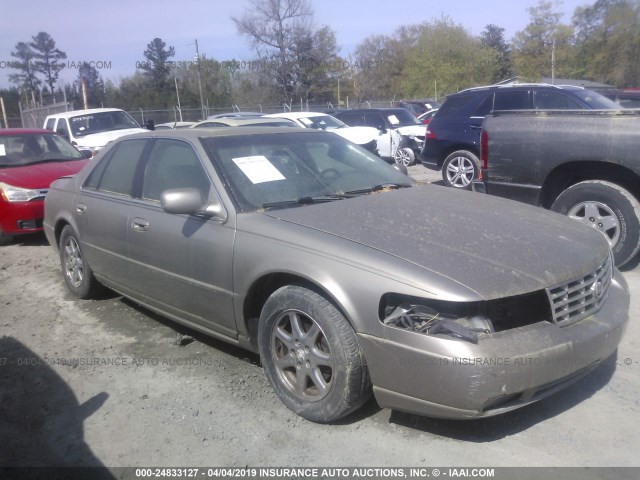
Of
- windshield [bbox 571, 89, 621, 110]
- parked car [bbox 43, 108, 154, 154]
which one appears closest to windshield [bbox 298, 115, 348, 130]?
parked car [bbox 43, 108, 154, 154]

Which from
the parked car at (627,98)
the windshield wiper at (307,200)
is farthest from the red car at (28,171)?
the parked car at (627,98)

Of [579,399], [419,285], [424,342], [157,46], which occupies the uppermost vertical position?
[157,46]

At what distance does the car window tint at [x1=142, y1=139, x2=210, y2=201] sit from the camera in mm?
3848

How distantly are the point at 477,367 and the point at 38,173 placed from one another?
286 inches

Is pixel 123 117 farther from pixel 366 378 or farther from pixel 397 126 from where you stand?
pixel 366 378

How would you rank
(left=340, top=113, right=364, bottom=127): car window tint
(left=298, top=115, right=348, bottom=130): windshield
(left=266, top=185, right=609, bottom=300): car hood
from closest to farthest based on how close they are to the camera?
1. (left=266, top=185, right=609, bottom=300): car hood
2. (left=298, top=115, right=348, bottom=130): windshield
3. (left=340, top=113, right=364, bottom=127): car window tint

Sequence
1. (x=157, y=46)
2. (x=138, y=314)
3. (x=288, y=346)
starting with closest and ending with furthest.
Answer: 1. (x=288, y=346)
2. (x=138, y=314)
3. (x=157, y=46)

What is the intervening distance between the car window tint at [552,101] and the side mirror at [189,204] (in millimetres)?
6822

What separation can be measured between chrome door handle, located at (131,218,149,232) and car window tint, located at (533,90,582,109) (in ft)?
22.6

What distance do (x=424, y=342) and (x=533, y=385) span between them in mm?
547

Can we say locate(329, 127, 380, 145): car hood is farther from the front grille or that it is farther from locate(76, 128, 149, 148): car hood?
the front grille

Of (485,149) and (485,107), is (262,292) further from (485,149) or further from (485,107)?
(485,107)

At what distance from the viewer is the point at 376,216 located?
11.1ft

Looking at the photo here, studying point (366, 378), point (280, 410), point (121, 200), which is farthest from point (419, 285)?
point (121, 200)
